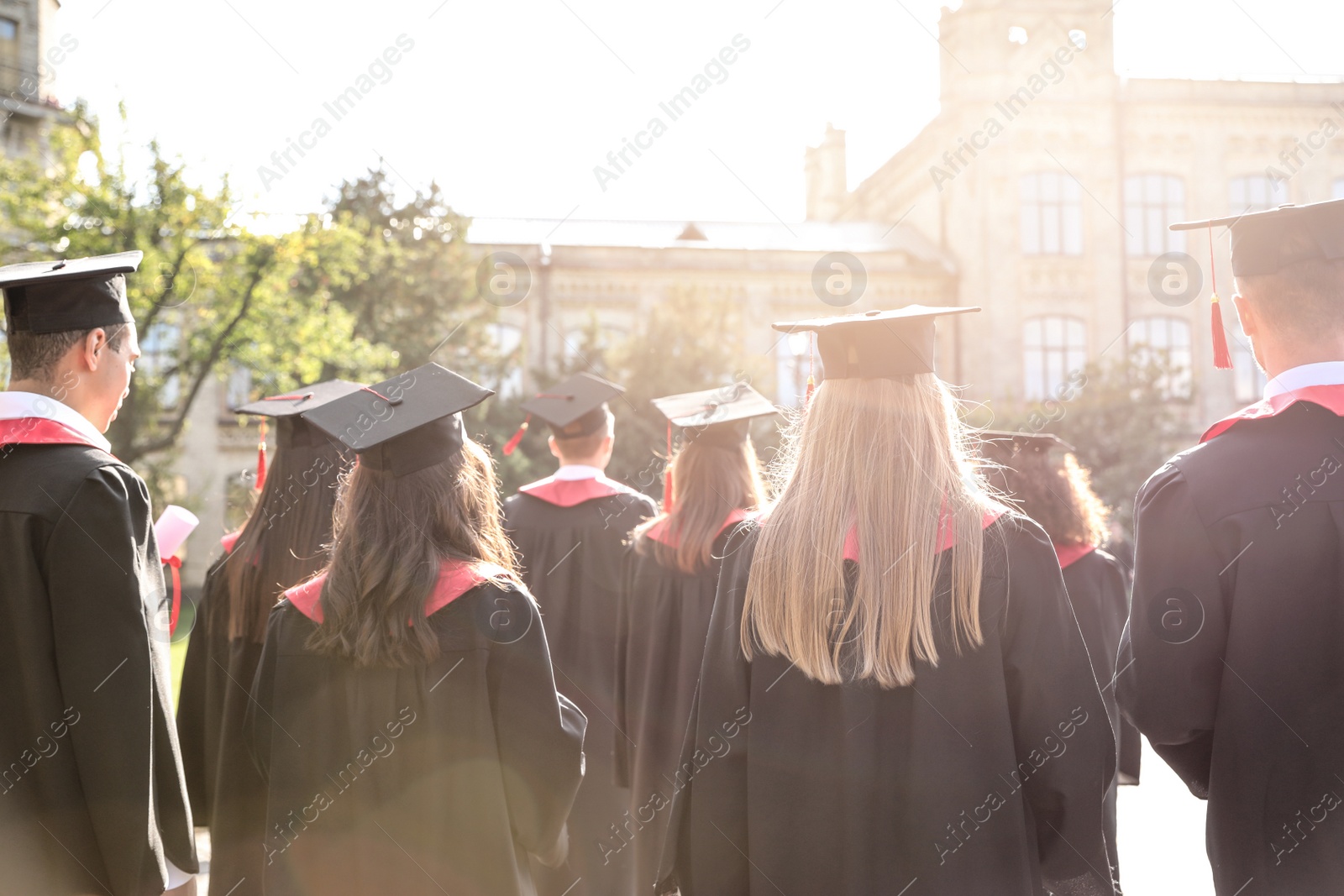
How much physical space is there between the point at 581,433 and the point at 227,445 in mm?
24530

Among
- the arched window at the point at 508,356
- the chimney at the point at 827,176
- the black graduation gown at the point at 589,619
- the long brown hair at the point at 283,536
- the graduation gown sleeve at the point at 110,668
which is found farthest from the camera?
the chimney at the point at 827,176

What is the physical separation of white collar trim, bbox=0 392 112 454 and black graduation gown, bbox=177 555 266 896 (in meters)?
1.17

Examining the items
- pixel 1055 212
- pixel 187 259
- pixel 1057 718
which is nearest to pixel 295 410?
pixel 1057 718

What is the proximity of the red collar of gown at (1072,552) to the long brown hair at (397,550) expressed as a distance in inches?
107

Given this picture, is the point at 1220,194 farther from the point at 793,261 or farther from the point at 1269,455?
the point at 1269,455

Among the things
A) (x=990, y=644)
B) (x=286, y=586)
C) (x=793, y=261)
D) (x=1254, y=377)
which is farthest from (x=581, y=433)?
(x=1254, y=377)

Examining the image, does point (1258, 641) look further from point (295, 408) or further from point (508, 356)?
point (508, 356)

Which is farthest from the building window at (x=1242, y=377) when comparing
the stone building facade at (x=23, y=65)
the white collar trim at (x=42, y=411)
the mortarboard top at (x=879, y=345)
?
the stone building facade at (x=23, y=65)

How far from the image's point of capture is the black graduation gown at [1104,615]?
167 inches

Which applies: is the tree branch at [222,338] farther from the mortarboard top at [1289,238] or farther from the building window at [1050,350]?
the mortarboard top at [1289,238]

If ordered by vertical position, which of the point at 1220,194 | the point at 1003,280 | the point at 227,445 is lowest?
the point at 227,445

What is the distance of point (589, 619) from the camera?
5020mm

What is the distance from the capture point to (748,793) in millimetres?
2393

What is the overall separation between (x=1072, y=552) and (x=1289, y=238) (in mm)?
2141
